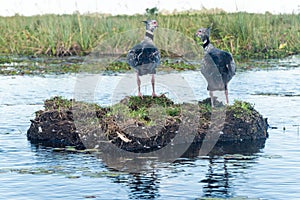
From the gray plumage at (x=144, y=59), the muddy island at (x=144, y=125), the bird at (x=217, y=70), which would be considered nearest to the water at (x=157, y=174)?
the muddy island at (x=144, y=125)

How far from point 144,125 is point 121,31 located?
17.8m

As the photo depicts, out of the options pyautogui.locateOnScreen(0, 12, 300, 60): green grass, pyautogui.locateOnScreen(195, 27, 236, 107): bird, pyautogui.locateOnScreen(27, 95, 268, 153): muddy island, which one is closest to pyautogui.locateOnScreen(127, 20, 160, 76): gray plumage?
pyautogui.locateOnScreen(27, 95, 268, 153): muddy island

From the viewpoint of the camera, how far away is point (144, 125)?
12547 mm

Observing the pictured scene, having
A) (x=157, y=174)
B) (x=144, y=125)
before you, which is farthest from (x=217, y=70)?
(x=157, y=174)

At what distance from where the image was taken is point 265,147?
1285cm

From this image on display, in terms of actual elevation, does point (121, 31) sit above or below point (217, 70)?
above

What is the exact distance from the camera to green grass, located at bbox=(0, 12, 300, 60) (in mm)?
29078

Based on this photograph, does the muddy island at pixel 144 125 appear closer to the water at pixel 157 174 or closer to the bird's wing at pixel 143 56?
the water at pixel 157 174

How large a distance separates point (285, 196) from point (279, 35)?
2235 centimetres

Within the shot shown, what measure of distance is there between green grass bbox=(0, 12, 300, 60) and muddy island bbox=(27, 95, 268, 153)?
14.4m

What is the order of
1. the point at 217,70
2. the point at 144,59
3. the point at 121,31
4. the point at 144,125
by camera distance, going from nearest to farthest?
1. the point at 144,125
2. the point at 217,70
3. the point at 144,59
4. the point at 121,31

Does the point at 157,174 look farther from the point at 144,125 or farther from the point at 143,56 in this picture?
the point at 143,56

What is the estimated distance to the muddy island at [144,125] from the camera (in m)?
12.5

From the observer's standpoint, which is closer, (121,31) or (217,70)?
(217,70)
